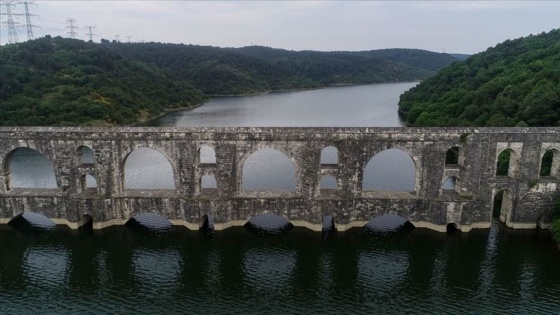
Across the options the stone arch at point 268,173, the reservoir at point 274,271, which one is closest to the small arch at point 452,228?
the reservoir at point 274,271

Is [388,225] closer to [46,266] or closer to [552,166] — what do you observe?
[552,166]

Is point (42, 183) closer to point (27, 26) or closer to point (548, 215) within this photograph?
point (548, 215)

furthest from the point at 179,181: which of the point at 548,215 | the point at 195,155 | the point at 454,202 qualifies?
the point at 548,215

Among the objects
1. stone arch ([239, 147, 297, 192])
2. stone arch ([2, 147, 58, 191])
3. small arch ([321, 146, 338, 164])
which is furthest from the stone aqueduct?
small arch ([321, 146, 338, 164])

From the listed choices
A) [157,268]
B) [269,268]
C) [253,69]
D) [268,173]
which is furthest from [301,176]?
[253,69]

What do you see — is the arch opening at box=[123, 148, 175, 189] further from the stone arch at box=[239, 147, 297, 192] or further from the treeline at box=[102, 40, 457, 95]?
the treeline at box=[102, 40, 457, 95]
